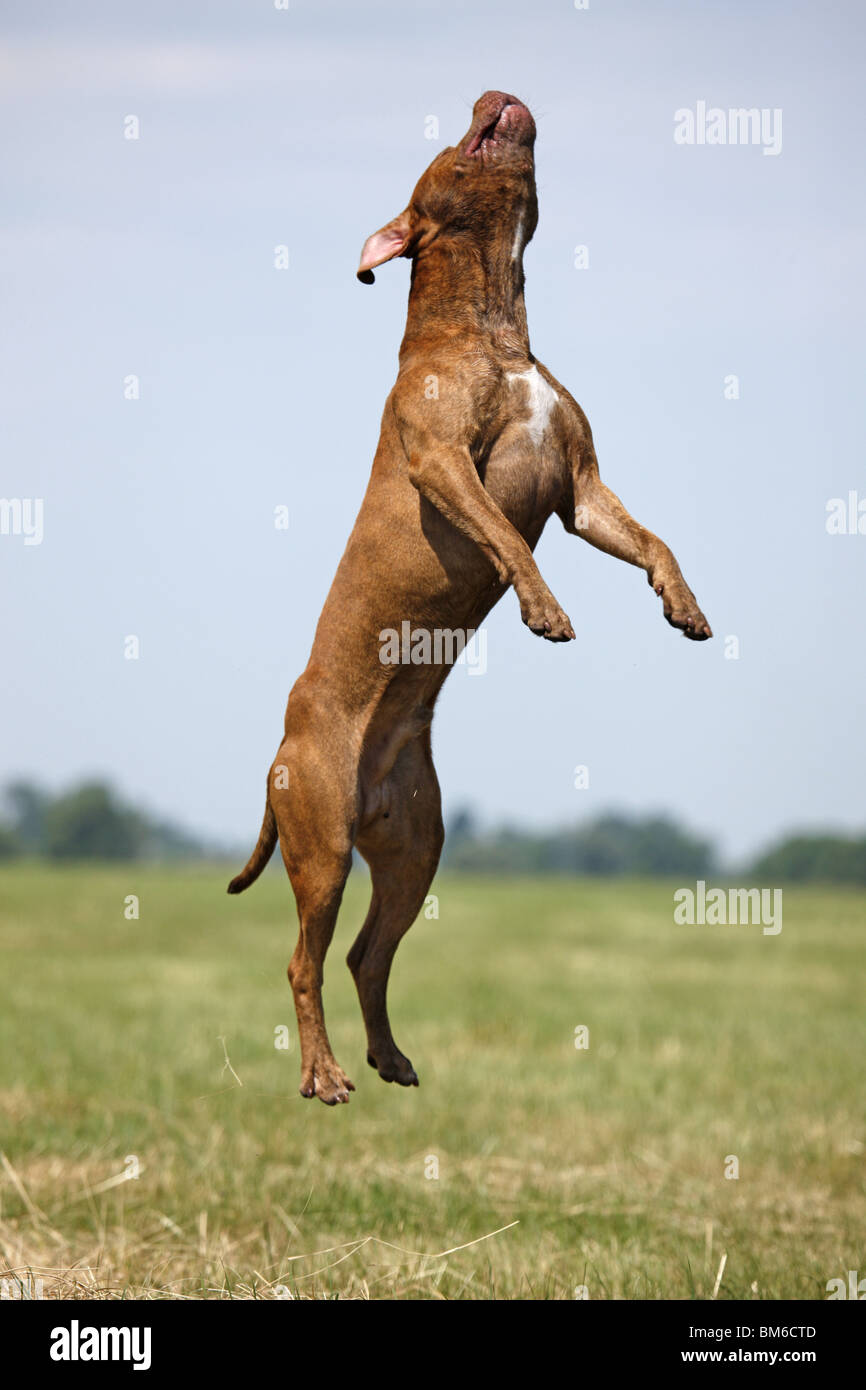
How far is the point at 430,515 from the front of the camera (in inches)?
209

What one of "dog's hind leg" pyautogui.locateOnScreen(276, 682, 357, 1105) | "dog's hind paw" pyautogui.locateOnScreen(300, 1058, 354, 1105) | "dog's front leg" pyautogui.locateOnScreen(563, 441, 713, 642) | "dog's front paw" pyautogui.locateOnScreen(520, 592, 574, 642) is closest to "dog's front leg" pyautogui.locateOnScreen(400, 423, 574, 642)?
"dog's front paw" pyautogui.locateOnScreen(520, 592, 574, 642)

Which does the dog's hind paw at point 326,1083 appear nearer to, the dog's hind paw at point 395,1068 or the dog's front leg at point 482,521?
the dog's hind paw at point 395,1068

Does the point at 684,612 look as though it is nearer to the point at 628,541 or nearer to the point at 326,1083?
the point at 628,541

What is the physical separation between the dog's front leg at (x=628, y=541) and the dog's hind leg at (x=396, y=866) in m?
1.02

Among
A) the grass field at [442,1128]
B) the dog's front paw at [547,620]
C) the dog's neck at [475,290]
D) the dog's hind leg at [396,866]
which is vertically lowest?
the grass field at [442,1128]

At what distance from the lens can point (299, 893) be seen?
548 centimetres

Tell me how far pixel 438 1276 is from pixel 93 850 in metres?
→ 56.8

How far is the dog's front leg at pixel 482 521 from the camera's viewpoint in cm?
471

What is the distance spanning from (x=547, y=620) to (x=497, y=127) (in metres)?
1.81

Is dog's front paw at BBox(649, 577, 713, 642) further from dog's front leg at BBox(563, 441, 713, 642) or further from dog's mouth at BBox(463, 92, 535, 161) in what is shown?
dog's mouth at BBox(463, 92, 535, 161)

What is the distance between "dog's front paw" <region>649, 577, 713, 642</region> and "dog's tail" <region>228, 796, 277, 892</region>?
5.93 ft

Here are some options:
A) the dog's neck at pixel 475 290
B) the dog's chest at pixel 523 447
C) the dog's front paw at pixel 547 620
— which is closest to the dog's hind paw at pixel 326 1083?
the dog's front paw at pixel 547 620

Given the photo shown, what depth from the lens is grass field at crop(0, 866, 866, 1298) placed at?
826 cm
